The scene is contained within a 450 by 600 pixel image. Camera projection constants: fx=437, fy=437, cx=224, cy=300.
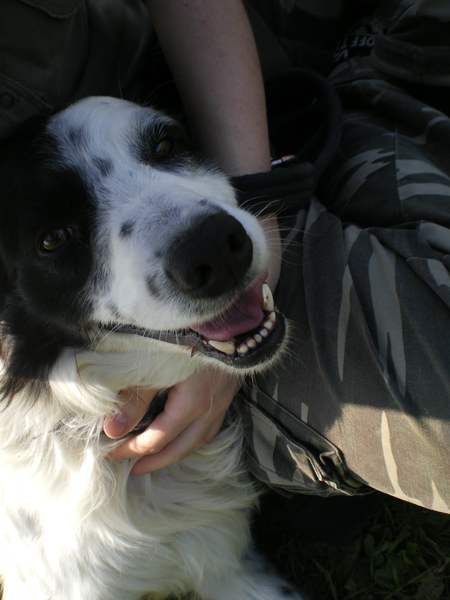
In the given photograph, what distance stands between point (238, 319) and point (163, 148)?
0.70m

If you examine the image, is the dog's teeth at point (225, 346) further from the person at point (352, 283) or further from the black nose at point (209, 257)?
the person at point (352, 283)

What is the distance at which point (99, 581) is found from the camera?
1.68 meters

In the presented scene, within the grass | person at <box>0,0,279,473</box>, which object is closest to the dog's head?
person at <box>0,0,279,473</box>

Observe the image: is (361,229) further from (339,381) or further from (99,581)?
(99,581)

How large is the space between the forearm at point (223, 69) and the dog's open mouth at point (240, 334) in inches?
26.8

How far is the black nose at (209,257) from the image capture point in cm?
117

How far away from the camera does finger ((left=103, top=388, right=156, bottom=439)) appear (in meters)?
1.63

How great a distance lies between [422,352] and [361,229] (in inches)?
21.8

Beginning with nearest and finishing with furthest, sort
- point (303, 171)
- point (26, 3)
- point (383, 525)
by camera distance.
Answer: point (26, 3) < point (303, 171) < point (383, 525)

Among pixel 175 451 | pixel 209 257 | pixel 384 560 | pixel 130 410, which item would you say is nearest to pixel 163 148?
pixel 209 257

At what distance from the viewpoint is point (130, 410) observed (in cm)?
168

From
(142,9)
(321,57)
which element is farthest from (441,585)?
(142,9)

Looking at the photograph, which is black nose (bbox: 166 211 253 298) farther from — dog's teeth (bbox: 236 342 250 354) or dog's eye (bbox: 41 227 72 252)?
dog's eye (bbox: 41 227 72 252)

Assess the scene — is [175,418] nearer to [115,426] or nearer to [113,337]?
[115,426]
